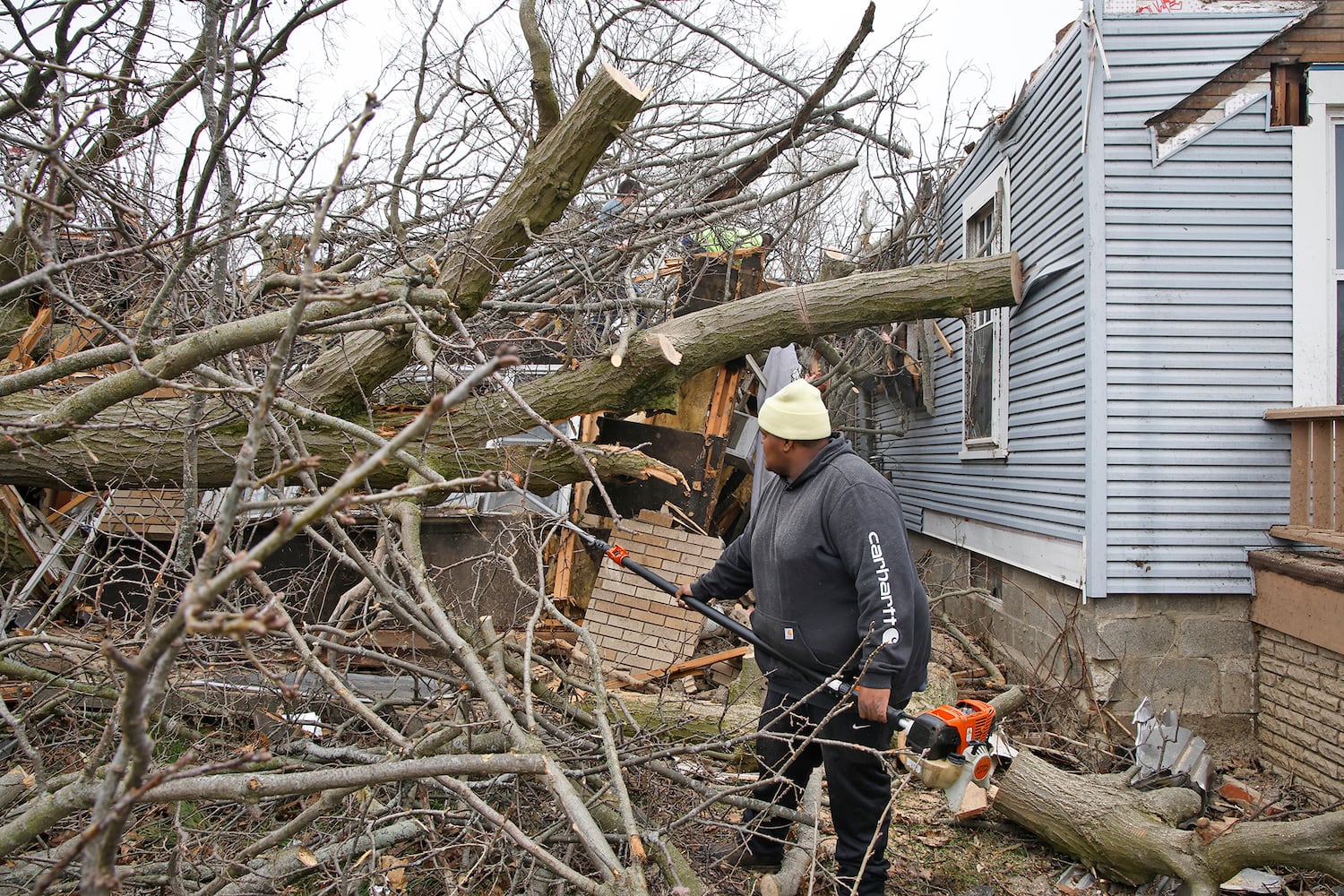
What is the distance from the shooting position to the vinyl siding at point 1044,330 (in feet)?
19.5

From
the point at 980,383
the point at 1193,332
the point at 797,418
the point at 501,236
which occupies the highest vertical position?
the point at 501,236

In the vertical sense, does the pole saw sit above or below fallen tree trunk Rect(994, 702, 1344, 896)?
above

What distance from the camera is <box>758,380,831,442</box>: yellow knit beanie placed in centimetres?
356

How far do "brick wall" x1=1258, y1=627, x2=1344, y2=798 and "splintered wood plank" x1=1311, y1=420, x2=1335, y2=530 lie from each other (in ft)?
2.34

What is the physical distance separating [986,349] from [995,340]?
336mm

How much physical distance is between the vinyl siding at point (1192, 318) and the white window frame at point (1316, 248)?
0.19 feet

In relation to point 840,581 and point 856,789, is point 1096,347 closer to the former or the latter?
point 840,581

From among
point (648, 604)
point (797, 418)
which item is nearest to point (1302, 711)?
point (797, 418)

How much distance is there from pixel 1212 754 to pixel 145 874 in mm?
5775

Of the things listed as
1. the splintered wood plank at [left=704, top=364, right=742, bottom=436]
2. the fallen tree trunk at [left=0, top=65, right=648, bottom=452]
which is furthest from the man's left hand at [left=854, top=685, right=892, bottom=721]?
the splintered wood plank at [left=704, top=364, right=742, bottom=436]

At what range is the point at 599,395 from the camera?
562 centimetres

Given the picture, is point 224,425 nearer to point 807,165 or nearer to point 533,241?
point 533,241

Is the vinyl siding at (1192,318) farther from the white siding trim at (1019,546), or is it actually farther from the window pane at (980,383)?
the window pane at (980,383)

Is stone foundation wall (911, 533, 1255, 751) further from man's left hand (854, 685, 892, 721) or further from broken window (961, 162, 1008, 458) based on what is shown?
man's left hand (854, 685, 892, 721)
